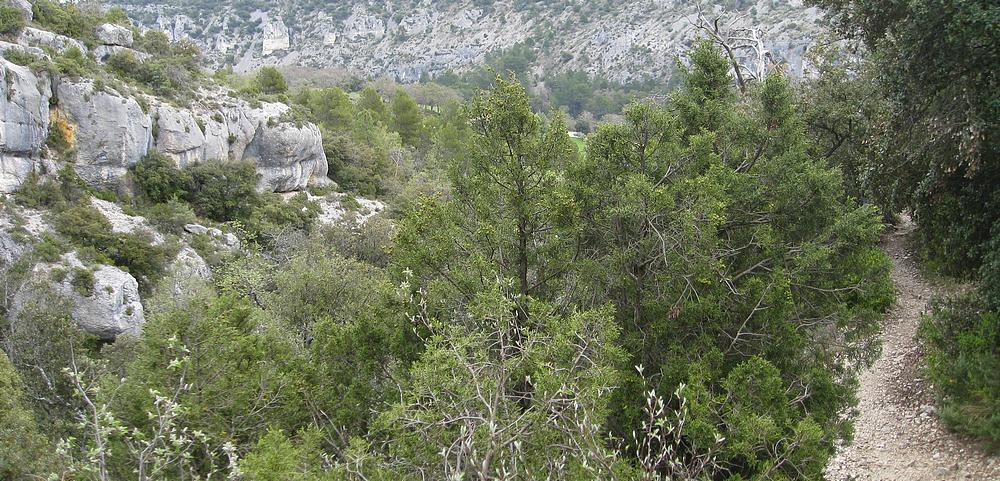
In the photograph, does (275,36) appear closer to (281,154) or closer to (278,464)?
(281,154)

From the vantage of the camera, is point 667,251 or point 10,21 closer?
point 667,251

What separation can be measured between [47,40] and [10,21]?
1867 millimetres

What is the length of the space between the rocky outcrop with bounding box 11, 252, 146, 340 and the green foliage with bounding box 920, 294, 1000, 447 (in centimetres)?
2291

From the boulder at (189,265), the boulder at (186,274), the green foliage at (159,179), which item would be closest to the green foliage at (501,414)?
the boulder at (186,274)

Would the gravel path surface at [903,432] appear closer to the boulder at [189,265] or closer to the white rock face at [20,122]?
the boulder at [189,265]

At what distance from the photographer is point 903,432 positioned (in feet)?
33.5

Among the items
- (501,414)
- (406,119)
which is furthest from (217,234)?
(501,414)

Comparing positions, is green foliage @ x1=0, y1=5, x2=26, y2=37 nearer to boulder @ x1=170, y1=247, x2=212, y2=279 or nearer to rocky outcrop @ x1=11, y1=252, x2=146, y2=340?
boulder @ x1=170, y1=247, x2=212, y2=279

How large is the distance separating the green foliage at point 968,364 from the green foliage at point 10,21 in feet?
117

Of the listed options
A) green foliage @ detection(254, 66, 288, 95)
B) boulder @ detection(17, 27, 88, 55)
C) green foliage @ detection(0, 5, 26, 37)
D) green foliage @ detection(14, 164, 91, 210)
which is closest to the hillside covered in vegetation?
green foliage @ detection(14, 164, 91, 210)

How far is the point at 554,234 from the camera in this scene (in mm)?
8320

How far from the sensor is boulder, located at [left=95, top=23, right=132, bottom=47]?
112 feet

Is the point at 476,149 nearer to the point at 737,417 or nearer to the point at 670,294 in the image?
the point at 670,294

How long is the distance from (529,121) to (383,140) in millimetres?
38216
